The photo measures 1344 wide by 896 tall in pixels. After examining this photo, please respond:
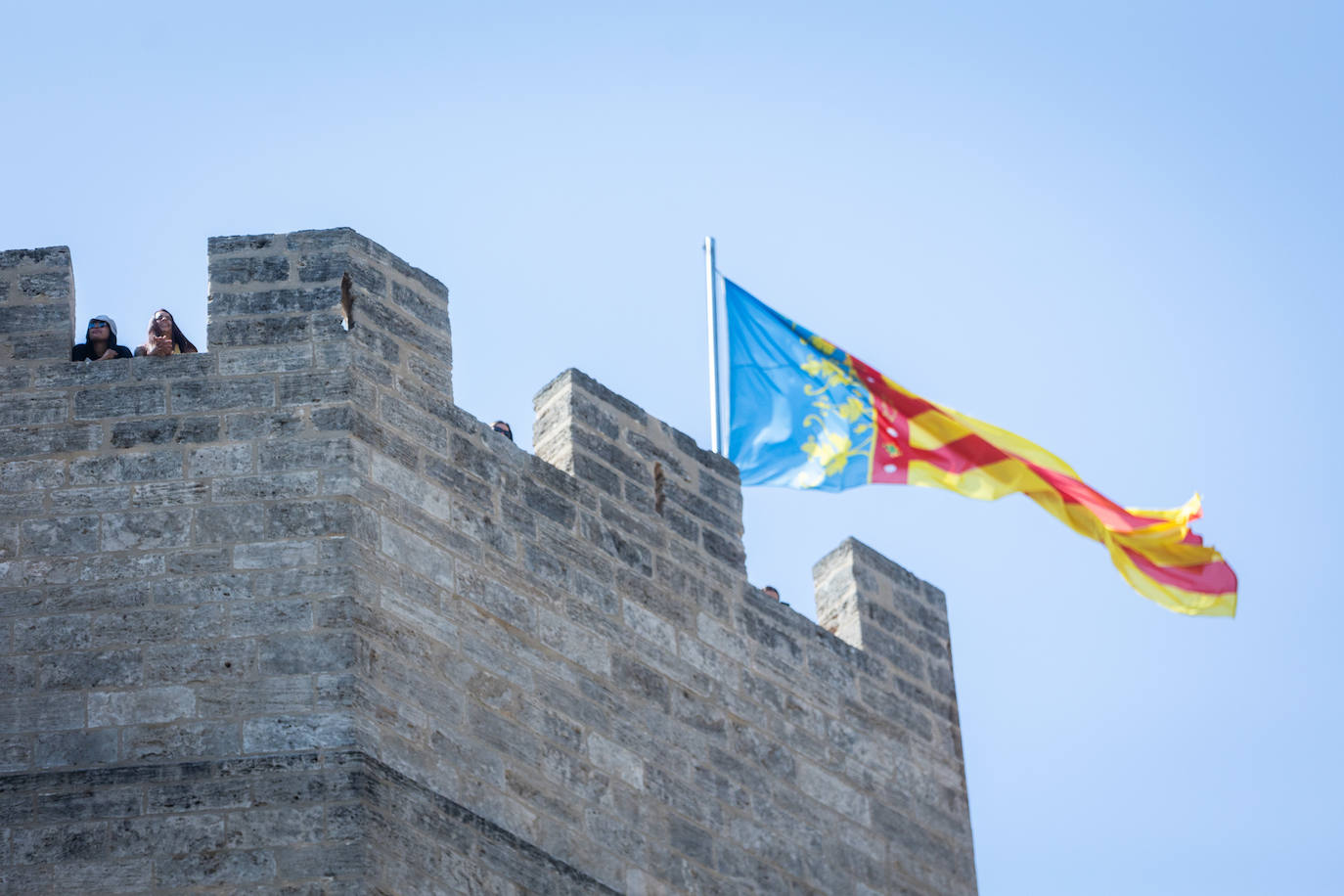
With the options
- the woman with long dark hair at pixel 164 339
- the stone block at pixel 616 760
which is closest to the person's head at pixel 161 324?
the woman with long dark hair at pixel 164 339

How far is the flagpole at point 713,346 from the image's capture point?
14.3 meters

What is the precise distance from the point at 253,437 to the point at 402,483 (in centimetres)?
66

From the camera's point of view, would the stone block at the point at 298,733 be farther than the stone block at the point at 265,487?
No

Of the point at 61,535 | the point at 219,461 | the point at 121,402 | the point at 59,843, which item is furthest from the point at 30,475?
the point at 59,843

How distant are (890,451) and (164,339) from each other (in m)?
5.20

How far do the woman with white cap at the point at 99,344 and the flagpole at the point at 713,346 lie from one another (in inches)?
136

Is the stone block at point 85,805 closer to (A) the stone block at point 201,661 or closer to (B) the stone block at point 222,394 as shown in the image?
(A) the stone block at point 201,661

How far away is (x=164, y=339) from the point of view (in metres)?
11.4

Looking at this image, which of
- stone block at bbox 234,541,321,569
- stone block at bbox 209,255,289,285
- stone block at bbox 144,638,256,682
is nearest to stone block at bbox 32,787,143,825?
stone block at bbox 144,638,256,682

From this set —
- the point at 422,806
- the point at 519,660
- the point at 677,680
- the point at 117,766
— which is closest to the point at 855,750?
the point at 677,680

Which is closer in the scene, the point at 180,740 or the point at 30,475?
the point at 180,740

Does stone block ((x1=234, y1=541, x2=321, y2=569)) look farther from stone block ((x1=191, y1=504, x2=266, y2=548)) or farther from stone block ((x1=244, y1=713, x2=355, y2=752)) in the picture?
stone block ((x1=244, y1=713, x2=355, y2=752))

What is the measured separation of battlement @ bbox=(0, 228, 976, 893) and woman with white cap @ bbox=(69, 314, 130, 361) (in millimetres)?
132

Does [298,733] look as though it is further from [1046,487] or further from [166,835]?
[1046,487]
